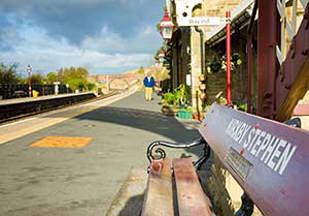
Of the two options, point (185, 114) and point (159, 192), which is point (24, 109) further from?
point (159, 192)

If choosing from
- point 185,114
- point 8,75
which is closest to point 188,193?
point 185,114

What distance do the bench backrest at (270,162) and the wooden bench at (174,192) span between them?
0.36m

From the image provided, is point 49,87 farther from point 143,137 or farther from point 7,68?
point 143,137

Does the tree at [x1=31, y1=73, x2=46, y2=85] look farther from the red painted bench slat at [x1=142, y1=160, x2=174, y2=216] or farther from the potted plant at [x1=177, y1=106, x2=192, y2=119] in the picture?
the red painted bench slat at [x1=142, y1=160, x2=174, y2=216]

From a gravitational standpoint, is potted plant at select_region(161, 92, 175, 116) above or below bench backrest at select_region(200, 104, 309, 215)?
below

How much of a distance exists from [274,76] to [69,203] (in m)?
2.65

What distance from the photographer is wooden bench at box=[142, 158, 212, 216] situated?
3587 millimetres

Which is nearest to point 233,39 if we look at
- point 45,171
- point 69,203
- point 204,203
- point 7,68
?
point 45,171

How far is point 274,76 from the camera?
5.57m

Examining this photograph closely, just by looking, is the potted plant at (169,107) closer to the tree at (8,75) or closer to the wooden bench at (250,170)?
the wooden bench at (250,170)

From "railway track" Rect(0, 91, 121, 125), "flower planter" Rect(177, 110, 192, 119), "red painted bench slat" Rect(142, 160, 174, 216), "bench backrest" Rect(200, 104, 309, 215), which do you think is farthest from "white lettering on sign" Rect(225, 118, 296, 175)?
"railway track" Rect(0, 91, 121, 125)

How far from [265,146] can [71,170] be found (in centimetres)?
527

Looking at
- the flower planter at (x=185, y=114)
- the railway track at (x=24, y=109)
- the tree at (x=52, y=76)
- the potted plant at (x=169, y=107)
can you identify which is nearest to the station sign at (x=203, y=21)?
the flower planter at (x=185, y=114)

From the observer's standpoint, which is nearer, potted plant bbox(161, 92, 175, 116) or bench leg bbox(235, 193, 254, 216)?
bench leg bbox(235, 193, 254, 216)
